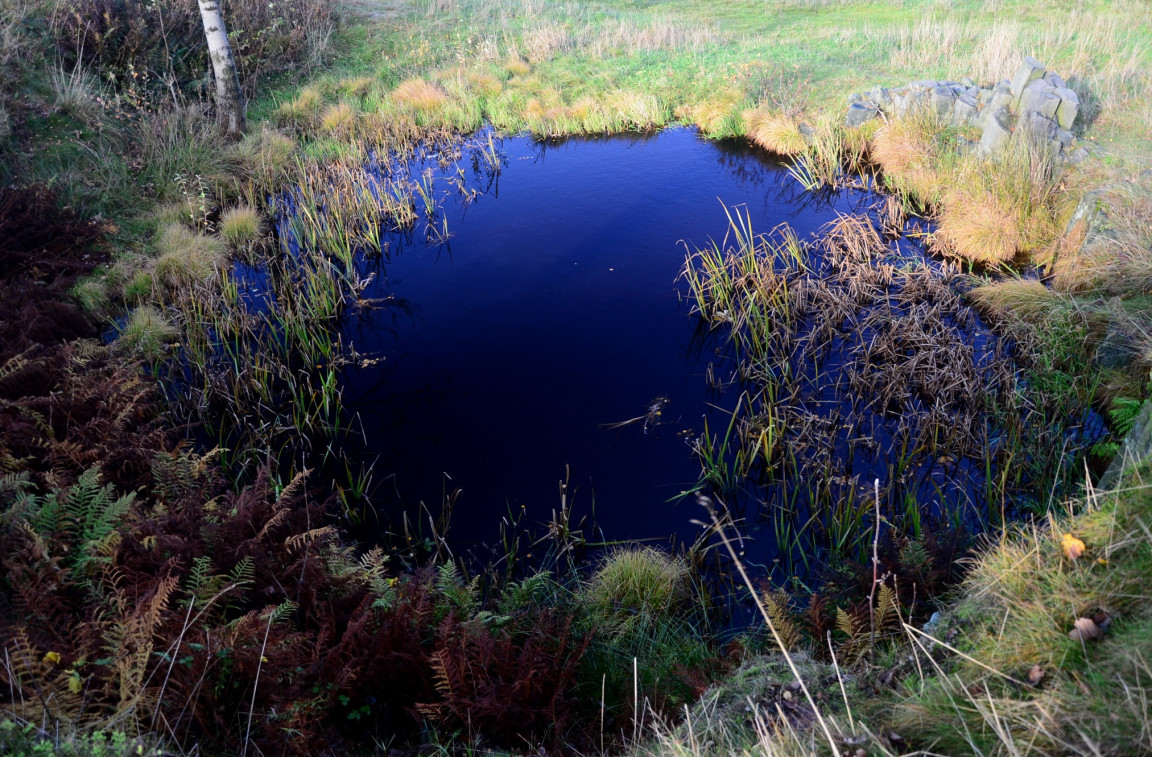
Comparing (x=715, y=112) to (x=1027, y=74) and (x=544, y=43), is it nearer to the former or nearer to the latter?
(x=1027, y=74)

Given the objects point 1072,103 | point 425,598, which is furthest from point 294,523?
point 1072,103

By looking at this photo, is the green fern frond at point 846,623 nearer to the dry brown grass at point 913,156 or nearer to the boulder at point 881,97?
A: the dry brown grass at point 913,156

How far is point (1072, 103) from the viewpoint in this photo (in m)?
7.72

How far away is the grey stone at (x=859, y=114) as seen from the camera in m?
9.47

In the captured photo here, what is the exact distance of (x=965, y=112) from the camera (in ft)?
28.4

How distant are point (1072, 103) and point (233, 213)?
960 cm

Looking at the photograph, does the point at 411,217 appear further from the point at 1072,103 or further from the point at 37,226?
the point at 1072,103

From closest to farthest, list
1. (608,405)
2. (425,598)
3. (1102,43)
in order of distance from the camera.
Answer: (425,598) → (608,405) → (1102,43)

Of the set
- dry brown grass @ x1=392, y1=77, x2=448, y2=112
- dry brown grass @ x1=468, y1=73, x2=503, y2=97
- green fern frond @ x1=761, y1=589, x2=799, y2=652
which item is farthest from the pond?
dry brown grass @ x1=468, y1=73, x2=503, y2=97

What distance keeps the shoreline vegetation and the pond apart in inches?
6.7

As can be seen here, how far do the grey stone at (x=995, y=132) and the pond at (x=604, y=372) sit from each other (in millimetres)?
1225

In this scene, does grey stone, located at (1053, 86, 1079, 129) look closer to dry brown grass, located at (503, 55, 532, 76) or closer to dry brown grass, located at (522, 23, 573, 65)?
dry brown grass, located at (503, 55, 532, 76)

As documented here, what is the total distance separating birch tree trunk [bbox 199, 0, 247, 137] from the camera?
29.1ft

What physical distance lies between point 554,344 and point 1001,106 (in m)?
6.32
